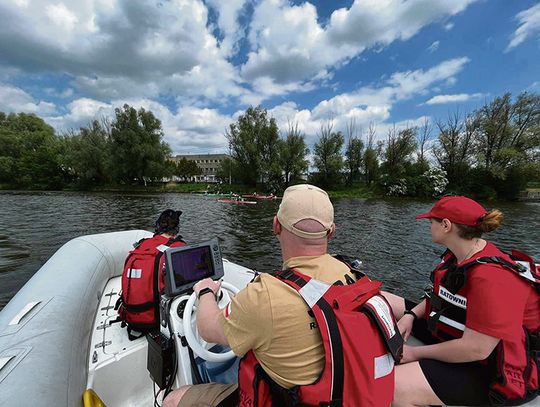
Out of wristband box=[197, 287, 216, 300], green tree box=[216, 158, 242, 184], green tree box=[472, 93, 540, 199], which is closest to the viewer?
wristband box=[197, 287, 216, 300]

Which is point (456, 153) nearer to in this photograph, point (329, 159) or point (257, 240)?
point (329, 159)

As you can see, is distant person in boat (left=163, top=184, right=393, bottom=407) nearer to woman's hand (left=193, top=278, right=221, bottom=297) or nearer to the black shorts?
woman's hand (left=193, top=278, right=221, bottom=297)

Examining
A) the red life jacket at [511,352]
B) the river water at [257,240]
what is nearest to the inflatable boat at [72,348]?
the red life jacket at [511,352]

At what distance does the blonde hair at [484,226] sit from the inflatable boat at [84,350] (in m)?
1.02

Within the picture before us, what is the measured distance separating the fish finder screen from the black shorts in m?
1.61

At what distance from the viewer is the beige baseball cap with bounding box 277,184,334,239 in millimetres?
1139

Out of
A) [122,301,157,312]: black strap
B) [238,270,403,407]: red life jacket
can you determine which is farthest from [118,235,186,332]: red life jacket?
[238,270,403,407]: red life jacket

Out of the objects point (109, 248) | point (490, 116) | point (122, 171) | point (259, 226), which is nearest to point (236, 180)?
point (122, 171)

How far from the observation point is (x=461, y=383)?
1471 millimetres

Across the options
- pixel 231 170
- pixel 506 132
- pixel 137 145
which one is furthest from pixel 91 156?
pixel 506 132

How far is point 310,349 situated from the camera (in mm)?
947

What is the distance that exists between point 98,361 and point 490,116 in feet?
131

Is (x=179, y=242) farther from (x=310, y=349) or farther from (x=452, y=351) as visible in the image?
(x=452, y=351)

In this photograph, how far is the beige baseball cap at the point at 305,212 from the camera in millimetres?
1139
